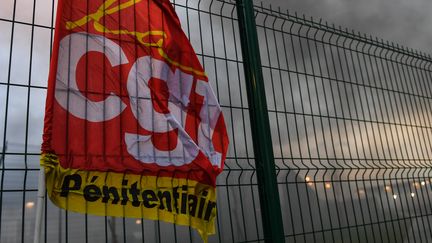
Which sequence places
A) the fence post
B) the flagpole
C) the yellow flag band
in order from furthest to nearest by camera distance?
the fence post < the yellow flag band < the flagpole

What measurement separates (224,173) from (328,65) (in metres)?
2.56

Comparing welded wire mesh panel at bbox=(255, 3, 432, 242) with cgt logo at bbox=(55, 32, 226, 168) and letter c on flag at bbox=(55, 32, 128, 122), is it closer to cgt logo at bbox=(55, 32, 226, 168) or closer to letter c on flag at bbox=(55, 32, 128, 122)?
cgt logo at bbox=(55, 32, 226, 168)

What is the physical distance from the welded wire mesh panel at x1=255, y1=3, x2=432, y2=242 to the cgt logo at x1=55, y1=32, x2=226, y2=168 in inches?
49.4

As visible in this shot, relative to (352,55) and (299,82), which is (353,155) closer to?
(299,82)

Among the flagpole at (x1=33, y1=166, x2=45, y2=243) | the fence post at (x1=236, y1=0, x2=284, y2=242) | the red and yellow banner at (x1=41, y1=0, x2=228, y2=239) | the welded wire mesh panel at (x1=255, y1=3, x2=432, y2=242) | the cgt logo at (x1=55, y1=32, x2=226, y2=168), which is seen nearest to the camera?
the flagpole at (x1=33, y1=166, x2=45, y2=243)

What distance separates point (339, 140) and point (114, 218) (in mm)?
3196

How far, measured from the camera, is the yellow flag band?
2.52 metres

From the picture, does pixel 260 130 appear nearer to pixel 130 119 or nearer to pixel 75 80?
pixel 130 119

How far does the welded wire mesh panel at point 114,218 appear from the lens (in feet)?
9.71

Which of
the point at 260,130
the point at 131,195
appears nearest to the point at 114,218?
the point at 131,195

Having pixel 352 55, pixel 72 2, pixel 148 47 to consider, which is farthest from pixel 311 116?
pixel 72 2

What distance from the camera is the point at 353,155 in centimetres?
524

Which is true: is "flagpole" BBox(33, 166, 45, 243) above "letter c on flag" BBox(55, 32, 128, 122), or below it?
below

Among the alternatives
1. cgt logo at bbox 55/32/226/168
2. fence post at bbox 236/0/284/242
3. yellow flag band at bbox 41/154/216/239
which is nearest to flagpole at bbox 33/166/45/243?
yellow flag band at bbox 41/154/216/239
